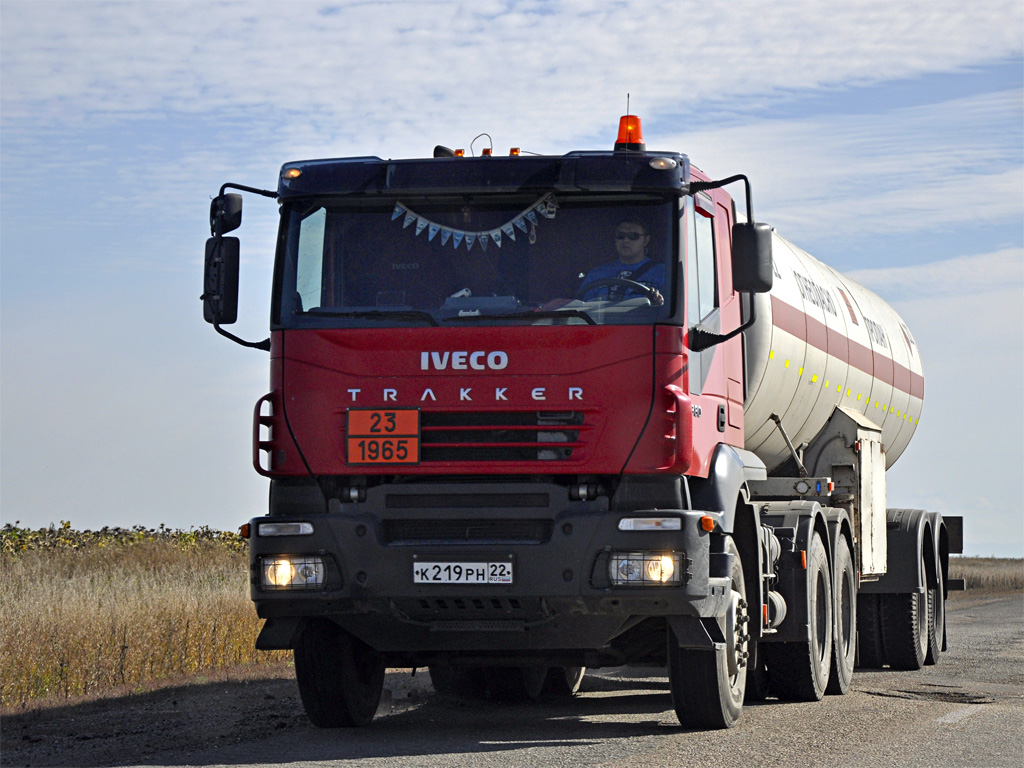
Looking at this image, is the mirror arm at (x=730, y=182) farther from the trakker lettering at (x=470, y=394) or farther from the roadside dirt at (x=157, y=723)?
the roadside dirt at (x=157, y=723)

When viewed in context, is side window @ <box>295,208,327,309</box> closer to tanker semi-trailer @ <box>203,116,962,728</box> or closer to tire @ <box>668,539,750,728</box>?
tanker semi-trailer @ <box>203,116,962,728</box>

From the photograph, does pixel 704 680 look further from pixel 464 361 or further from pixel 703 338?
pixel 464 361

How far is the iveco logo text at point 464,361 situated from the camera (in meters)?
8.23

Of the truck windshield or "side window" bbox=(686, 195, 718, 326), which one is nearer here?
the truck windshield

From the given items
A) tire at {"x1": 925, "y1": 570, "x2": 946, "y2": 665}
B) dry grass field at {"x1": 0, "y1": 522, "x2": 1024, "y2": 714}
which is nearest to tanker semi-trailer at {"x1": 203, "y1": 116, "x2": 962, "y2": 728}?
dry grass field at {"x1": 0, "y1": 522, "x2": 1024, "y2": 714}

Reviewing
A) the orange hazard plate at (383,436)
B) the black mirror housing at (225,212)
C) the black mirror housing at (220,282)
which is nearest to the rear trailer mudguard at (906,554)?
the orange hazard plate at (383,436)

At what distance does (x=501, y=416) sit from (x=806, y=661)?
3938mm

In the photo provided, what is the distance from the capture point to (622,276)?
8352mm

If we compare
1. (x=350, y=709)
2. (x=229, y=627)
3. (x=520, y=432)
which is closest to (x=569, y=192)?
(x=520, y=432)

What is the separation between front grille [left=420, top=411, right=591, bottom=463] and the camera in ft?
26.8

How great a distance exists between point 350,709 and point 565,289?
3151mm

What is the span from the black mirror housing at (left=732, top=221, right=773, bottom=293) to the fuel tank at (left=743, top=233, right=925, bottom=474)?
237 centimetres

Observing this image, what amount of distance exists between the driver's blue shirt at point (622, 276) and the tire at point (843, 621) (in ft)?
14.8

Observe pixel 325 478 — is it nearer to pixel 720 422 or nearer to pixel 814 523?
pixel 720 422
